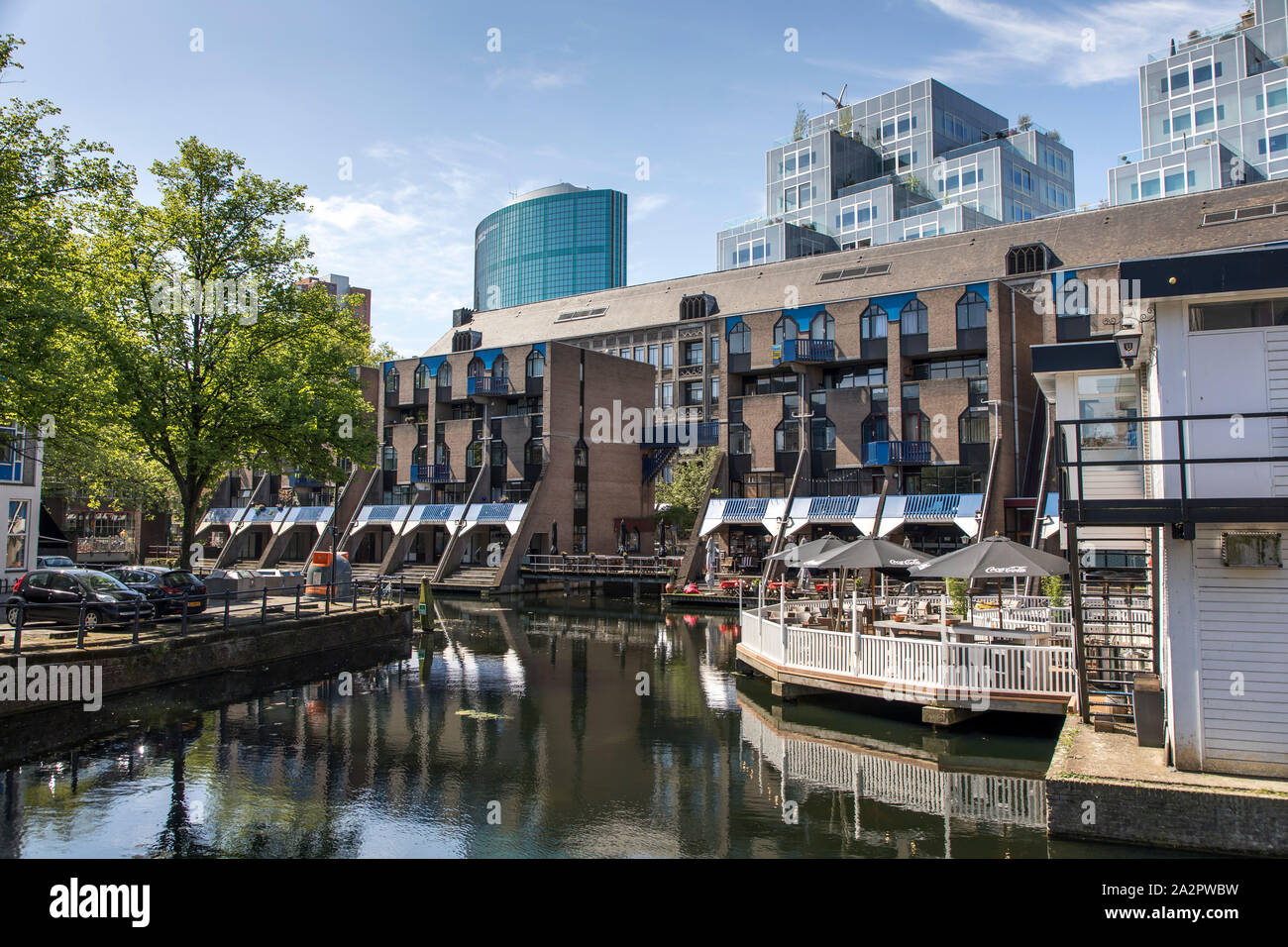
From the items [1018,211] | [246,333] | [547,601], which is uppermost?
[1018,211]

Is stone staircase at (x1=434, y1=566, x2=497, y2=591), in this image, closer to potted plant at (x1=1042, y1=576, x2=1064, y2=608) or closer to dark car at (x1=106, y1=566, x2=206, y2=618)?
dark car at (x1=106, y1=566, x2=206, y2=618)

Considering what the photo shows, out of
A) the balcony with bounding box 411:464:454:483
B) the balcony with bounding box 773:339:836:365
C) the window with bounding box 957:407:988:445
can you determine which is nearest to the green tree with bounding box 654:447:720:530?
the balcony with bounding box 773:339:836:365

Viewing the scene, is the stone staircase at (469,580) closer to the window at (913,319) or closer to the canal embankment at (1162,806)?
the window at (913,319)

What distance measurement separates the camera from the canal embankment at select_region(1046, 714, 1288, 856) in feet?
28.7

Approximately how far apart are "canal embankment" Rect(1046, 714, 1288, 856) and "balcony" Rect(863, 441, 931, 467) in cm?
3213

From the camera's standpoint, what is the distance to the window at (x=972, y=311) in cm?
4131

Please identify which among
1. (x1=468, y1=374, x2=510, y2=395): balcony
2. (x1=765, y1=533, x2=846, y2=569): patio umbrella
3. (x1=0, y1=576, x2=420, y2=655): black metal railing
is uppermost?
(x1=468, y1=374, x2=510, y2=395): balcony

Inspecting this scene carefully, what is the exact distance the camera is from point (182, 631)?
19.7 meters

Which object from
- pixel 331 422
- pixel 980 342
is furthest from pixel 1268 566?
pixel 980 342

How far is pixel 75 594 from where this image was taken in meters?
20.4
